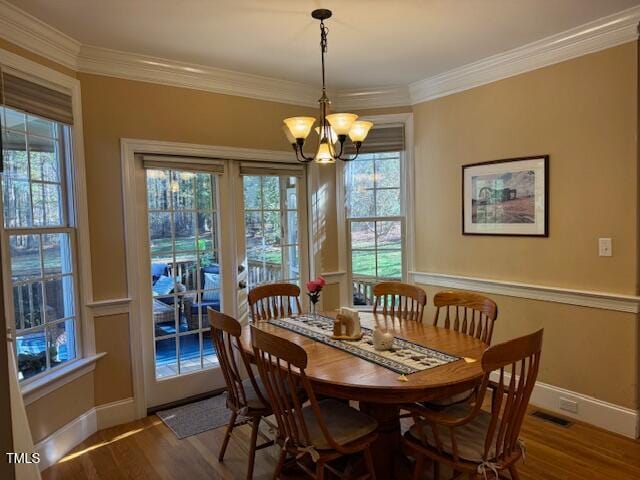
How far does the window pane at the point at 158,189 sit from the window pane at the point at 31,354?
3.79ft

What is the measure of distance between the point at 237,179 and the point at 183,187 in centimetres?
45

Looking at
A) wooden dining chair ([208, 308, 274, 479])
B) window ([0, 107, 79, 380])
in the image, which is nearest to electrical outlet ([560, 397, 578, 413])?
wooden dining chair ([208, 308, 274, 479])

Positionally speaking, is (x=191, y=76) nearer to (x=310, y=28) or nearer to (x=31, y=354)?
(x=310, y=28)

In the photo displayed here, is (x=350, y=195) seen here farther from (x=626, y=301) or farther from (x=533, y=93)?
(x=626, y=301)

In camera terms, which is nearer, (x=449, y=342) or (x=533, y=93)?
(x=449, y=342)

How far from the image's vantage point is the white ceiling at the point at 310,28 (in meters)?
2.48

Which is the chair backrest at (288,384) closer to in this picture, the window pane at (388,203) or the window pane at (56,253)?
the window pane at (56,253)

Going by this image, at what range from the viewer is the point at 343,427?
209 cm

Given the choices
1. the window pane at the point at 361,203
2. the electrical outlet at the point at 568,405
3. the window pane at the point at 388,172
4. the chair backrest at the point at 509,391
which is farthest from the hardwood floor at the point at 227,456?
the window pane at the point at 388,172

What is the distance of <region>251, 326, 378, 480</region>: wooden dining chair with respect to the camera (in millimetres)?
1895

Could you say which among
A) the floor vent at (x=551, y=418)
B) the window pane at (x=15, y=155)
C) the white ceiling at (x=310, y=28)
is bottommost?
the floor vent at (x=551, y=418)

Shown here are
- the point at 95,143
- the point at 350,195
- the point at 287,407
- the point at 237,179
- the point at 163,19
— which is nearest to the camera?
the point at 287,407

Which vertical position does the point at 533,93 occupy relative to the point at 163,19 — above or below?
below

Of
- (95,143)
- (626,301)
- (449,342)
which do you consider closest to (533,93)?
(626,301)
